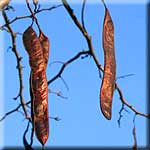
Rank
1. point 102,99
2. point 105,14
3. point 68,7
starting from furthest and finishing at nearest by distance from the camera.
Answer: point 68,7 → point 105,14 → point 102,99

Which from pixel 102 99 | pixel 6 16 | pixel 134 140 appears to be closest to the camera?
pixel 102 99

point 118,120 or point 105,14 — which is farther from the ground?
point 105,14

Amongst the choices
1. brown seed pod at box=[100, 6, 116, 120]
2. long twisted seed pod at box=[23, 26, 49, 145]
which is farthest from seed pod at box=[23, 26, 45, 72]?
brown seed pod at box=[100, 6, 116, 120]

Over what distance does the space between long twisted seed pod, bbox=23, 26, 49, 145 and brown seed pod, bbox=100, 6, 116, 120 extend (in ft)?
0.46

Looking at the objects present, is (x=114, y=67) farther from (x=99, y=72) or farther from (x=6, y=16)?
(x=6, y=16)

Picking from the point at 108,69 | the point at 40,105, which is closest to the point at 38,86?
the point at 40,105

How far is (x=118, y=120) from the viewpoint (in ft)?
5.31

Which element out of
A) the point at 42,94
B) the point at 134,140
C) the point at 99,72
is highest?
the point at 99,72

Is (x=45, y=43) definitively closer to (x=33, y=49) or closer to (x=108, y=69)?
(x=33, y=49)

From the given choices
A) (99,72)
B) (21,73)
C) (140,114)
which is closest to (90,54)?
(99,72)

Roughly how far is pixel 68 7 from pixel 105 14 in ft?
0.67

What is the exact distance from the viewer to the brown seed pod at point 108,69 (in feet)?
3.26

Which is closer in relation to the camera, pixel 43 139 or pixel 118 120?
pixel 43 139

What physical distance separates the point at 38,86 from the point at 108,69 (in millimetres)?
172
